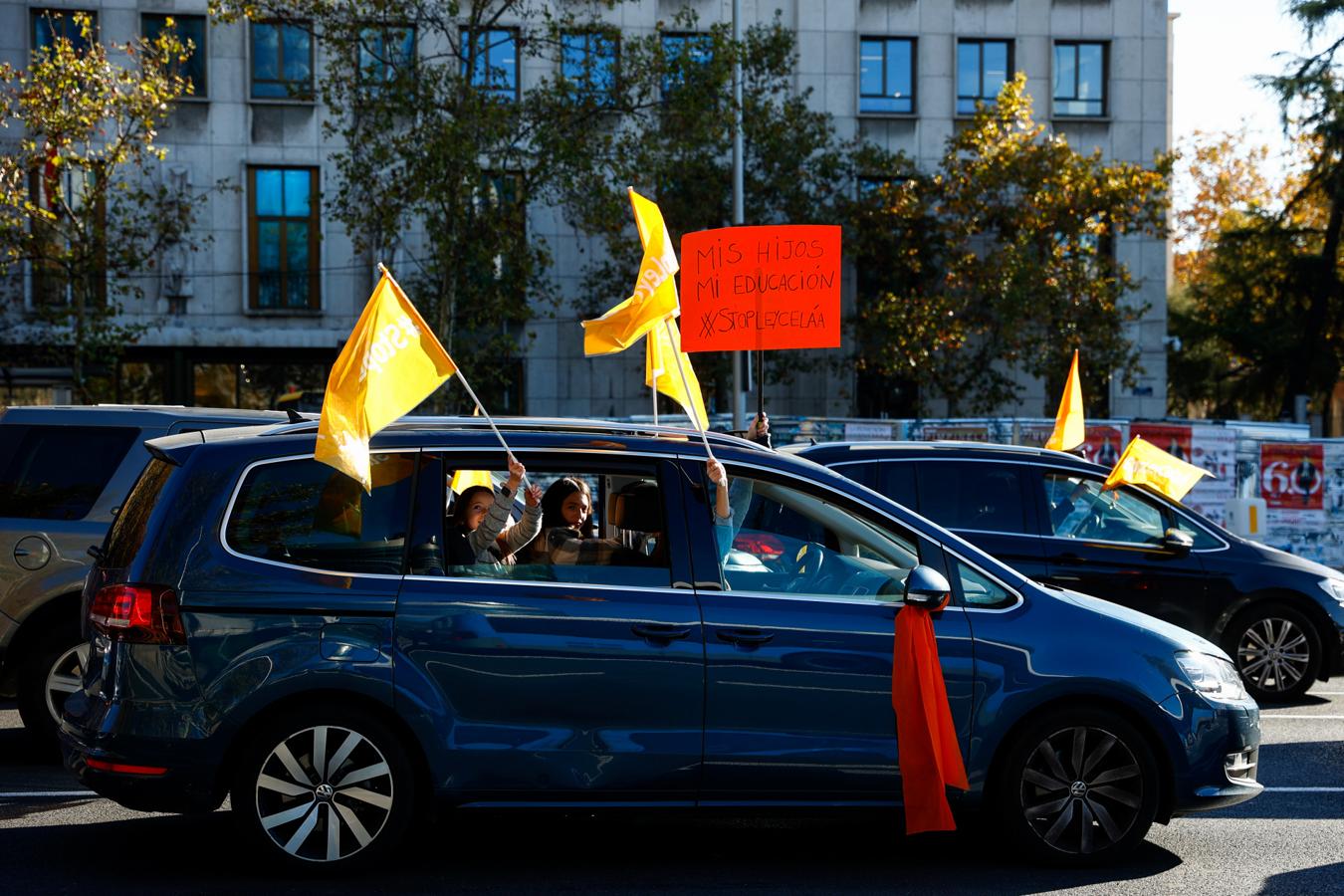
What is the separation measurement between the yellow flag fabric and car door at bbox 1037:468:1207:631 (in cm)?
500

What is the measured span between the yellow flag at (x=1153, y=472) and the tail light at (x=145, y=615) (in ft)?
21.8

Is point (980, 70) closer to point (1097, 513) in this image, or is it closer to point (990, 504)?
point (1097, 513)

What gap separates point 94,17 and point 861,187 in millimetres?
15115

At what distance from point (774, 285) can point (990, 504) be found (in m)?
2.13

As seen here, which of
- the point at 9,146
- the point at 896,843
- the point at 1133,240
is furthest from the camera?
the point at 1133,240

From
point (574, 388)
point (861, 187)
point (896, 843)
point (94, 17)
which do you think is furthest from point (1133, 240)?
point (896, 843)

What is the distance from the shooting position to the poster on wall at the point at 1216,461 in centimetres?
1777

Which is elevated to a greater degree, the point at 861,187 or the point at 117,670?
the point at 861,187

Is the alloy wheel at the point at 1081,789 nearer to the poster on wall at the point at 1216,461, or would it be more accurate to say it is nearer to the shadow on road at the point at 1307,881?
the shadow on road at the point at 1307,881

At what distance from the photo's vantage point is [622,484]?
6344 mm

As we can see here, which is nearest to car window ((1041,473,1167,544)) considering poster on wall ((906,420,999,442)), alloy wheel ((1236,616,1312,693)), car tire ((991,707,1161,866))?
alloy wheel ((1236,616,1312,693))

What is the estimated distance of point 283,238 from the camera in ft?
97.5

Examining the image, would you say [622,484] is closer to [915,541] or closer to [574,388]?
[915,541]

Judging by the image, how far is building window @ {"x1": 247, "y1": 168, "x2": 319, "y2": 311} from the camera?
2958cm
